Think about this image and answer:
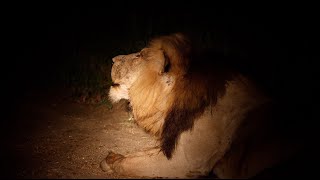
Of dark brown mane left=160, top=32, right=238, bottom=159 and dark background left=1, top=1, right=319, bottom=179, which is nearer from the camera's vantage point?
dark brown mane left=160, top=32, right=238, bottom=159

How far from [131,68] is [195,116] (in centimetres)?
81

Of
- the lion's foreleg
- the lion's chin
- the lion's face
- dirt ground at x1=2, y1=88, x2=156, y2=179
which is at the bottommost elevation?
dirt ground at x1=2, y1=88, x2=156, y2=179

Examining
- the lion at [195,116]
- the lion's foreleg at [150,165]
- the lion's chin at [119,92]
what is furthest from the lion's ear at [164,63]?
the lion's foreleg at [150,165]

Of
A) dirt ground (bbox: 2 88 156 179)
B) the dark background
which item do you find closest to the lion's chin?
dirt ground (bbox: 2 88 156 179)

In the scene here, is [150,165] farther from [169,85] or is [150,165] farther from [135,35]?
[135,35]

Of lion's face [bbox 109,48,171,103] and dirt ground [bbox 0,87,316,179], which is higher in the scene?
lion's face [bbox 109,48,171,103]

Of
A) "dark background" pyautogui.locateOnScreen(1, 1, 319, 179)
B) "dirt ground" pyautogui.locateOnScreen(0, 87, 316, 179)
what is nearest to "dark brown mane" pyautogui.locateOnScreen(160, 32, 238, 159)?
"dark background" pyautogui.locateOnScreen(1, 1, 319, 179)

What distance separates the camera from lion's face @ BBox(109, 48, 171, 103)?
354 cm

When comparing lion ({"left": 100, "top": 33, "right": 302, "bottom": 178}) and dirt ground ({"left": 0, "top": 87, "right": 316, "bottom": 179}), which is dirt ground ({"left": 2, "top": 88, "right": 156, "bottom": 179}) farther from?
lion ({"left": 100, "top": 33, "right": 302, "bottom": 178})

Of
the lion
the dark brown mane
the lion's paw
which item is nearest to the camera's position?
the lion

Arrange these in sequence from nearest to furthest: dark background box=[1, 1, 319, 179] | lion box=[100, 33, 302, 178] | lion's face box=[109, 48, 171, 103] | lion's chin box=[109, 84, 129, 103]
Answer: lion box=[100, 33, 302, 178] → lion's face box=[109, 48, 171, 103] → lion's chin box=[109, 84, 129, 103] → dark background box=[1, 1, 319, 179]

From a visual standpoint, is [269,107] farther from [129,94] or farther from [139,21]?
[139,21]

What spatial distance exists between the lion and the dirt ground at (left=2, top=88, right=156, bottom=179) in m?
0.57

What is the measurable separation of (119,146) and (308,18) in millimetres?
5890
